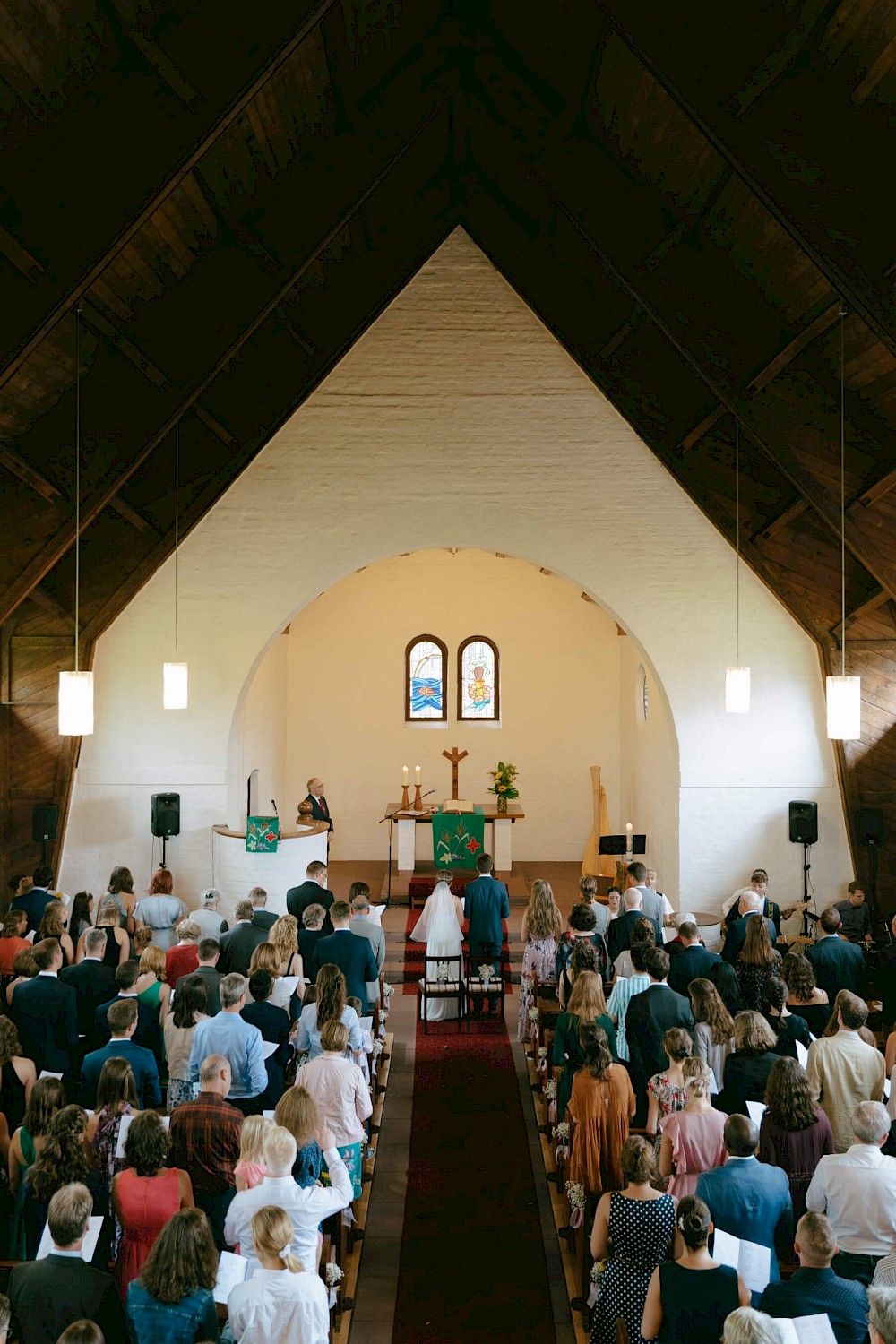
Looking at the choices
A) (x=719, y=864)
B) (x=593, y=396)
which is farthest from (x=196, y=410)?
(x=719, y=864)

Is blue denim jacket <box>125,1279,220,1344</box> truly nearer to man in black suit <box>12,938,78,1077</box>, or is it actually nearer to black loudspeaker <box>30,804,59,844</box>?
man in black suit <box>12,938,78,1077</box>

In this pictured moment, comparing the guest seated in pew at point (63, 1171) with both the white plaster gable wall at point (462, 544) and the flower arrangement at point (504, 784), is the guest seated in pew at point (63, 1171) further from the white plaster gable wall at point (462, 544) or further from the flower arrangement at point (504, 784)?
the flower arrangement at point (504, 784)

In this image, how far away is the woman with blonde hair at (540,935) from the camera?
9383 millimetres

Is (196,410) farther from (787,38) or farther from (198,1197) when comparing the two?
(198,1197)

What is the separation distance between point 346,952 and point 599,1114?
261 centimetres

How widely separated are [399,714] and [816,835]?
7.78 m

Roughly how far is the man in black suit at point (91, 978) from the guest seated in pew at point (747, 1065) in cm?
369

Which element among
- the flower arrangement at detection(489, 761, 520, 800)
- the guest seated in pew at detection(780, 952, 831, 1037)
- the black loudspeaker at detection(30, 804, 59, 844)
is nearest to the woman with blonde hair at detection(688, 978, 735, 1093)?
the guest seated in pew at detection(780, 952, 831, 1037)

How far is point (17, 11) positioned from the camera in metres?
6.34

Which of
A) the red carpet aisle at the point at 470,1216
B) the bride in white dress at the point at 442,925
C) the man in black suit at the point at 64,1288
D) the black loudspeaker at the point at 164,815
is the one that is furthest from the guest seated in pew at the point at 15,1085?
the black loudspeaker at the point at 164,815

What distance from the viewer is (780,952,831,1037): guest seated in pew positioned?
7.04 meters

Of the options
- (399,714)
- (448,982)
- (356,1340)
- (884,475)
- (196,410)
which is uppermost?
(196,410)

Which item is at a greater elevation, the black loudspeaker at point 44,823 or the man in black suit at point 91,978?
the black loudspeaker at point 44,823

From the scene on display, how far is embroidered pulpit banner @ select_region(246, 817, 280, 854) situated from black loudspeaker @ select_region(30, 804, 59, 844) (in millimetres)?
2109
